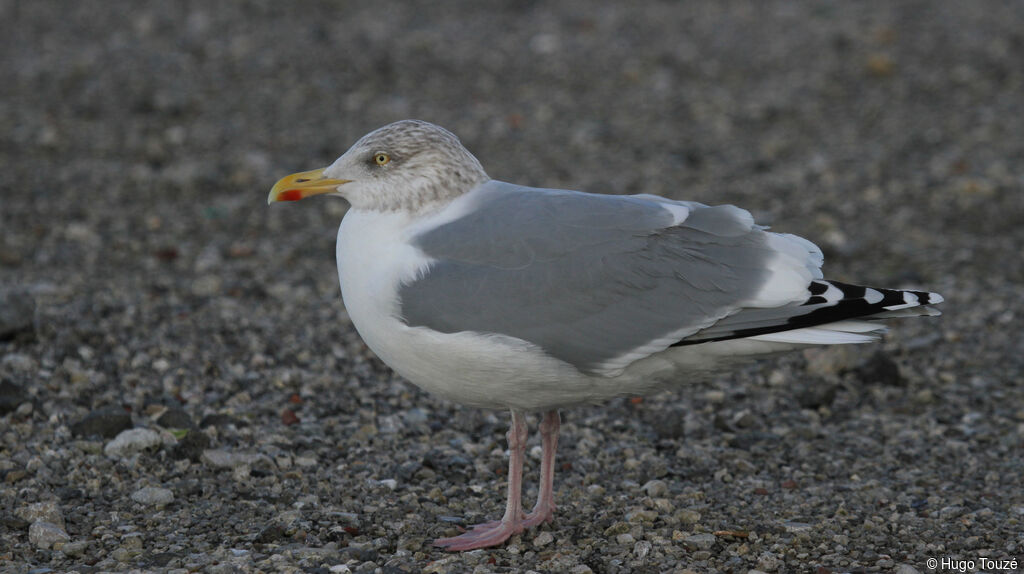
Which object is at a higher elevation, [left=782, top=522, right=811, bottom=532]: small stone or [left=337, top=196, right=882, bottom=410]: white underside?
[left=337, top=196, right=882, bottom=410]: white underside

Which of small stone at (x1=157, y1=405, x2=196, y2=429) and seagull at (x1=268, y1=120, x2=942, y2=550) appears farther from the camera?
small stone at (x1=157, y1=405, x2=196, y2=429)

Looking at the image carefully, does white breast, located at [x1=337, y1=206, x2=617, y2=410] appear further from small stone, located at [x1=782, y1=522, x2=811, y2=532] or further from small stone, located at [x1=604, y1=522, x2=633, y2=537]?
small stone, located at [x1=782, y1=522, x2=811, y2=532]

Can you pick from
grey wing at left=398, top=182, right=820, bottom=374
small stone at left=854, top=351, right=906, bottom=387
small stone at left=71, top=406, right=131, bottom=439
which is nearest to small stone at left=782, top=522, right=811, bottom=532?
grey wing at left=398, top=182, right=820, bottom=374

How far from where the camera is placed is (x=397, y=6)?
12.5 metres

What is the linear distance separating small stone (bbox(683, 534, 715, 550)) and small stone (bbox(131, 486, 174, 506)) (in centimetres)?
193

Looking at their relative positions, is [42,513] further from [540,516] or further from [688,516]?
[688,516]

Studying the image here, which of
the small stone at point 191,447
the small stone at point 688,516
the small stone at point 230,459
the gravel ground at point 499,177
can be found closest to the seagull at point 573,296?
the small stone at point 688,516

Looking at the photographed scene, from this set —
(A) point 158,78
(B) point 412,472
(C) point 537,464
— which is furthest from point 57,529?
(A) point 158,78

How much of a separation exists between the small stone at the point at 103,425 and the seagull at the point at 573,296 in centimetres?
143

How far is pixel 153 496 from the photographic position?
4.31 metres

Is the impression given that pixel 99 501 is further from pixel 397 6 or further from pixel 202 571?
pixel 397 6

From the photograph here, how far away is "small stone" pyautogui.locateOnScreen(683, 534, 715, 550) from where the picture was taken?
13.3ft

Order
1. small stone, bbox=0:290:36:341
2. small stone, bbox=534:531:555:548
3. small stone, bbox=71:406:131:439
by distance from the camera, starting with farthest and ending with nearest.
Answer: small stone, bbox=0:290:36:341
small stone, bbox=71:406:131:439
small stone, bbox=534:531:555:548

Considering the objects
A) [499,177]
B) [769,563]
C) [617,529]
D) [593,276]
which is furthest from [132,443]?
[499,177]
